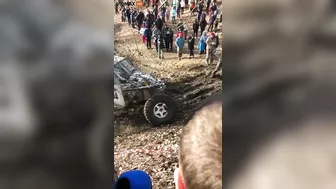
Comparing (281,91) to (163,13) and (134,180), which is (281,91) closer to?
(163,13)

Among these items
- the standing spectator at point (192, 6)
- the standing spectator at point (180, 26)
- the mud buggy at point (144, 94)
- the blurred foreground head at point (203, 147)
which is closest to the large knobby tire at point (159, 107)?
the mud buggy at point (144, 94)

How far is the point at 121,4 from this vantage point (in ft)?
8.42

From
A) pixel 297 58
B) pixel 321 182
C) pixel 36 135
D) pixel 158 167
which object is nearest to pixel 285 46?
pixel 297 58

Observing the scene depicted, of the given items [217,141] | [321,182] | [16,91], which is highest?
[16,91]

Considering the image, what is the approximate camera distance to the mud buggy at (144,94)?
8.59 ft

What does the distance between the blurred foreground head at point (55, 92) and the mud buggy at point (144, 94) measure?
0.07 metres

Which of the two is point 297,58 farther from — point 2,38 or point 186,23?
point 2,38

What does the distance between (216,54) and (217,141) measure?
0.50 m

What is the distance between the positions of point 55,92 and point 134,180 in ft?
2.15

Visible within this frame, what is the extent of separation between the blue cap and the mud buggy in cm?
33

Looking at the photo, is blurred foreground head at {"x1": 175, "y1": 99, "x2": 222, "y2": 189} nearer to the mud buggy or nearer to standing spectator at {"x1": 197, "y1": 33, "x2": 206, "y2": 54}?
the mud buggy

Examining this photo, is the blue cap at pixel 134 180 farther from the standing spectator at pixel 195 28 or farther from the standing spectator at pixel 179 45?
the standing spectator at pixel 195 28

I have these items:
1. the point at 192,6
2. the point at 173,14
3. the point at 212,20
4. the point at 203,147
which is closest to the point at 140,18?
the point at 173,14

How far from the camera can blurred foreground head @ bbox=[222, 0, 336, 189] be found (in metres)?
2.55
